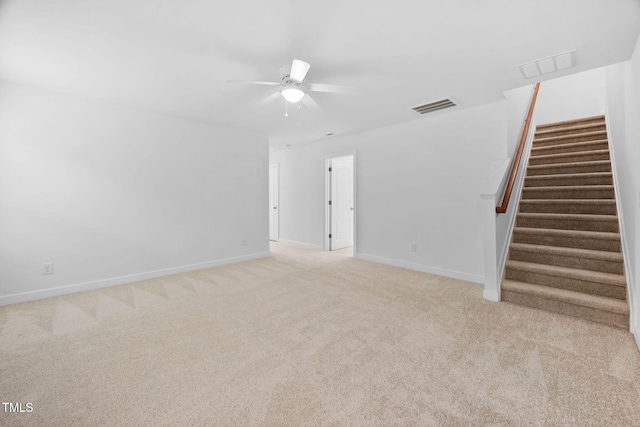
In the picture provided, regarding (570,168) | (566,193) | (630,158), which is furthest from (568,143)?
(630,158)

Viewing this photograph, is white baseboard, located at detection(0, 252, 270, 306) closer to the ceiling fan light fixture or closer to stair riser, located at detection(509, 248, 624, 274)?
the ceiling fan light fixture

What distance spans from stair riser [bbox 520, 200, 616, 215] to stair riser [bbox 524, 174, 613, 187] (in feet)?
1.62

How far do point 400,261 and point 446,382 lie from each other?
2876 millimetres

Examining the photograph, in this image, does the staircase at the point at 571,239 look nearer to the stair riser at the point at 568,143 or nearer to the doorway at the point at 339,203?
the stair riser at the point at 568,143

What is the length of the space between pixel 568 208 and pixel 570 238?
1.86ft

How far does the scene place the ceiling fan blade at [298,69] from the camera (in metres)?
2.12

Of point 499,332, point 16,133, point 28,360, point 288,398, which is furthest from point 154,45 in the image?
point 499,332

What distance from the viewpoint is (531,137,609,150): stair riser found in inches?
158

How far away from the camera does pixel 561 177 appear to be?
12.3 ft

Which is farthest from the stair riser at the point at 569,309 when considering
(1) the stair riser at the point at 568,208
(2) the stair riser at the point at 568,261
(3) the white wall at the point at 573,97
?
(3) the white wall at the point at 573,97

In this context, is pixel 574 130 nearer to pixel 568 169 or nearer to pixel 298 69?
pixel 568 169

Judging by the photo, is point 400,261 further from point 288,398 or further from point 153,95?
point 153,95

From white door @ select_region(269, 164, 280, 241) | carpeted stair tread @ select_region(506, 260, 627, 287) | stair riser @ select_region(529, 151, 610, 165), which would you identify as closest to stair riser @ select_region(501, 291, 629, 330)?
carpeted stair tread @ select_region(506, 260, 627, 287)

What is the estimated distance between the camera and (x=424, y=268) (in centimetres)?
416
